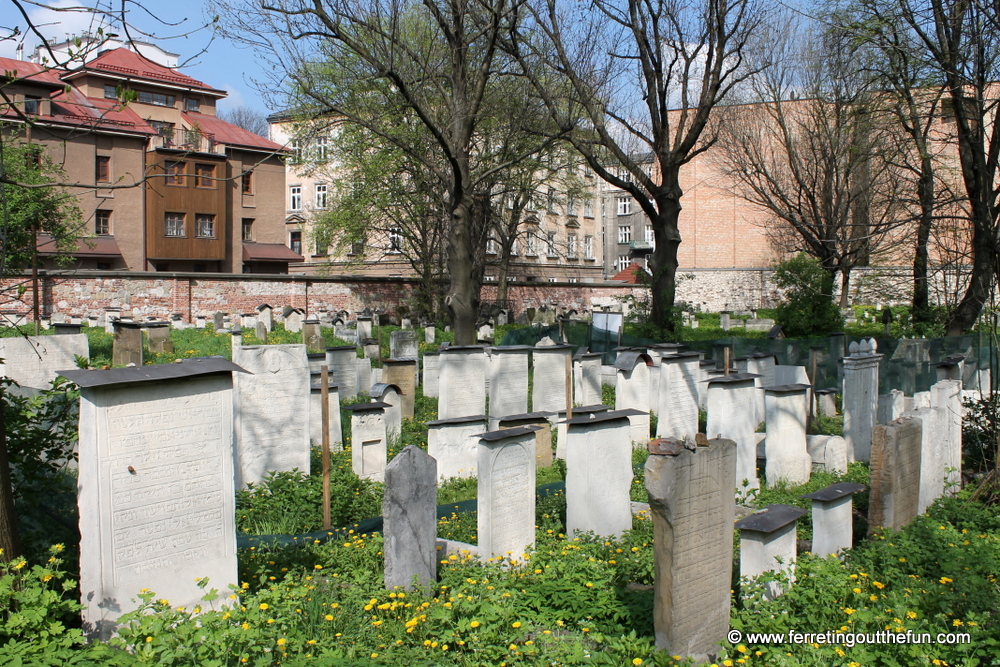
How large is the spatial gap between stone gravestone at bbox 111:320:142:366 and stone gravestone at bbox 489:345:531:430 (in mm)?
6801

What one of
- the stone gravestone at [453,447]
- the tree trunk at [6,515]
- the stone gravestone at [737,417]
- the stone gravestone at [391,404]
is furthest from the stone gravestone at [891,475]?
the tree trunk at [6,515]

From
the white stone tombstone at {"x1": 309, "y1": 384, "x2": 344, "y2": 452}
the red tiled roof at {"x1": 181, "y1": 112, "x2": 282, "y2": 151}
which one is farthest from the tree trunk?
the red tiled roof at {"x1": 181, "y1": 112, "x2": 282, "y2": 151}

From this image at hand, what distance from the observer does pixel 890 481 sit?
21.1 ft

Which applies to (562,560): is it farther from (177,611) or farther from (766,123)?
(766,123)

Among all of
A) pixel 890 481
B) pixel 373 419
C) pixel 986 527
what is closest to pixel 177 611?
pixel 373 419

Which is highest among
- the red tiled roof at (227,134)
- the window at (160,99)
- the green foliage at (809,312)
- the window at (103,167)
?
the window at (160,99)

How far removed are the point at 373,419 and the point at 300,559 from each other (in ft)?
8.95

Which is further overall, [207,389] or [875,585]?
[875,585]

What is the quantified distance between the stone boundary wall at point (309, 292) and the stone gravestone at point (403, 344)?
783 cm

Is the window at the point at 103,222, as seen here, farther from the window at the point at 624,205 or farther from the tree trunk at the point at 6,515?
the window at the point at 624,205

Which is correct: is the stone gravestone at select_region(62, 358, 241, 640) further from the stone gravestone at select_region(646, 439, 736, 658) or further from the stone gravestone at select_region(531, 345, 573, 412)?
the stone gravestone at select_region(531, 345, 573, 412)

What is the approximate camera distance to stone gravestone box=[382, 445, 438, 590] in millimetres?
5375

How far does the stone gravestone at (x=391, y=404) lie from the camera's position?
32.7 ft

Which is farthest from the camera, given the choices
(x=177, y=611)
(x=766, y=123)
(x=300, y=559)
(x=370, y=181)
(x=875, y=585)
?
(x=766, y=123)
